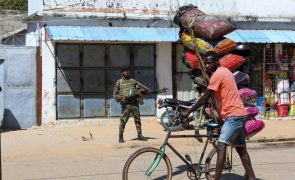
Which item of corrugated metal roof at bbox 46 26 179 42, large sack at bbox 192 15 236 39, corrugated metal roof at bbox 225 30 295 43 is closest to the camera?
large sack at bbox 192 15 236 39

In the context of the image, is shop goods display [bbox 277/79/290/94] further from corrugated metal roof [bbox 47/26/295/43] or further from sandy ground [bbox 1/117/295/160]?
corrugated metal roof [bbox 47/26/295/43]

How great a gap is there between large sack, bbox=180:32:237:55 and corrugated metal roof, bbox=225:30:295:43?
752 centimetres

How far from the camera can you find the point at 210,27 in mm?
8750

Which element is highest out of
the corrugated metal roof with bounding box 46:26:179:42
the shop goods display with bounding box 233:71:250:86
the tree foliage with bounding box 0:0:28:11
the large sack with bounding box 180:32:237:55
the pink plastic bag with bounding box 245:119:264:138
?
the tree foliage with bounding box 0:0:28:11

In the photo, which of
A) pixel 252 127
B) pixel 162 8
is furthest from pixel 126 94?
pixel 162 8

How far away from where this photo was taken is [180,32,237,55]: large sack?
8.79 meters

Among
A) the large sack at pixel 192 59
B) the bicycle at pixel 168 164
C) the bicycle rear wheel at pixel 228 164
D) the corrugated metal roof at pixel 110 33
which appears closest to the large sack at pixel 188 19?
the large sack at pixel 192 59

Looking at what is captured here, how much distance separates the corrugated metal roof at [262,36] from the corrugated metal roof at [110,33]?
Answer: 7.02 ft

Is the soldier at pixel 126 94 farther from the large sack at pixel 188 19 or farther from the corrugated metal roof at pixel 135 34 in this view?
the corrugated metal roof at pixel 135 34

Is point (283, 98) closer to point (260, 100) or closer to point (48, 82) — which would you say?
point (260, 100)

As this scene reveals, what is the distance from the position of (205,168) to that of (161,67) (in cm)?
1013

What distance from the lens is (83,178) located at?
319 inches

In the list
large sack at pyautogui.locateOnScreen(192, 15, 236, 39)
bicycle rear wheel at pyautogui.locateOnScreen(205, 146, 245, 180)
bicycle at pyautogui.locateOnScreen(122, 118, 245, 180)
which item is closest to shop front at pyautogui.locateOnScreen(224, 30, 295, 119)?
large sack at pyautogui.locateOnScreen(192, 15, 236, 39)

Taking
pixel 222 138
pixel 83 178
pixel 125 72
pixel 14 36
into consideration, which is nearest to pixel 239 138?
pixel 222 138
